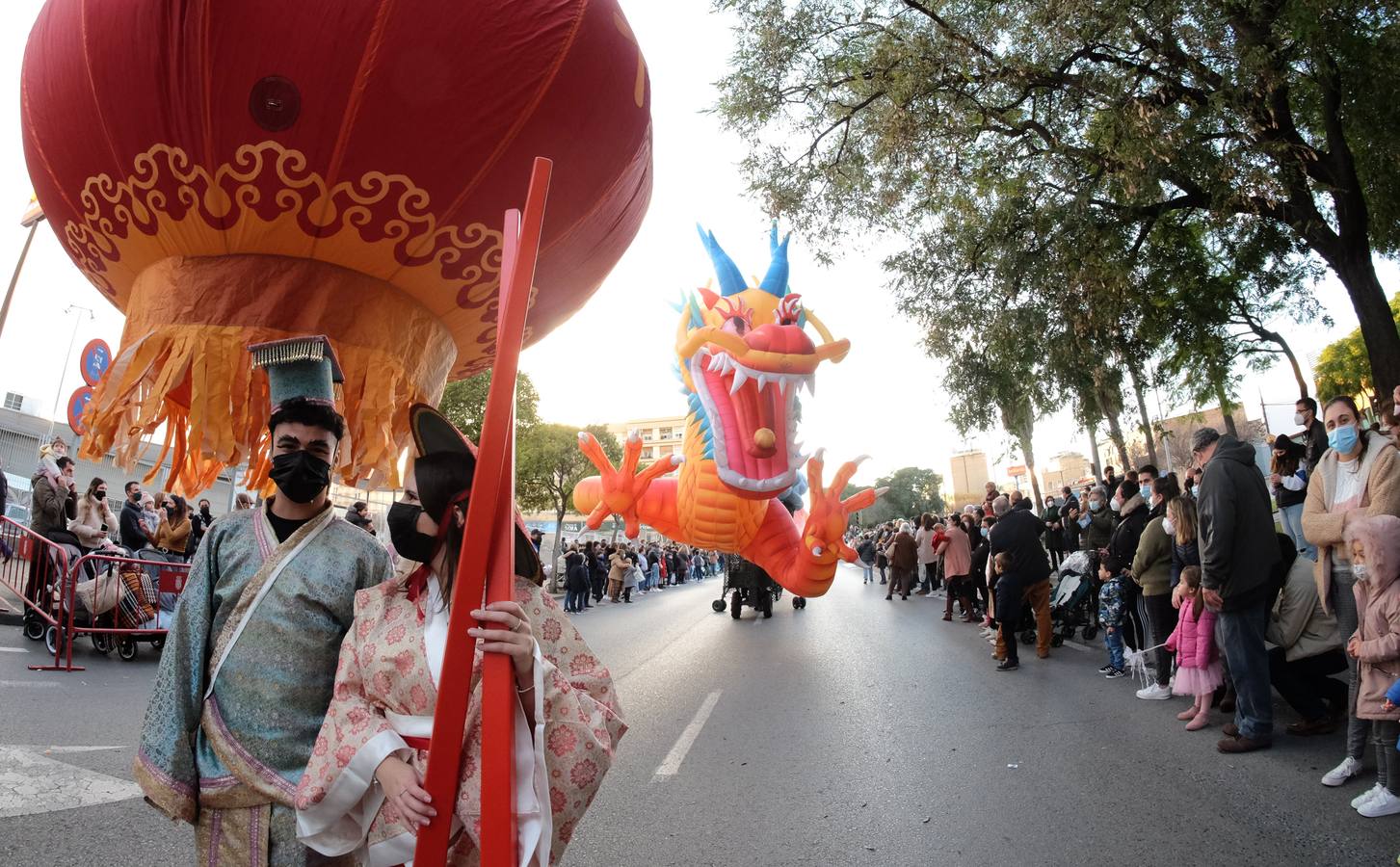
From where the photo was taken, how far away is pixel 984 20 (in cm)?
870

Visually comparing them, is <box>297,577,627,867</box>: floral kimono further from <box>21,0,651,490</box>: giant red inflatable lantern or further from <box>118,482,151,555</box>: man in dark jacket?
<box>118,482,151,555</box>: man in dark jacket

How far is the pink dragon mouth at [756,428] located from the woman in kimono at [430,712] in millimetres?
3411

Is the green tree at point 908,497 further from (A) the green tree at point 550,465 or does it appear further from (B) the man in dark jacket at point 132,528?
(B) the man in dark jacket at point 132,528

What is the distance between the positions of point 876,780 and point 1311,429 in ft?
19.5

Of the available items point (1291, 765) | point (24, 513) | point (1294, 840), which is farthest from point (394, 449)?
point (24, 513)

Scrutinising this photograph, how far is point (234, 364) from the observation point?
2.12m

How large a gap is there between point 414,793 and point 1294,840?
3.89 metres

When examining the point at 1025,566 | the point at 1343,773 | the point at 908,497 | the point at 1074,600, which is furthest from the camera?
the point at 908,497

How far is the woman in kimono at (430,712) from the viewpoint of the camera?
158 cm

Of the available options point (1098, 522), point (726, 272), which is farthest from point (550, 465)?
point (726, 272)

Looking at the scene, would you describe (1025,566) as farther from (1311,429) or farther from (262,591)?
(262,591)

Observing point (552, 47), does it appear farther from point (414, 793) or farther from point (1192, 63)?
point (1192, 63)

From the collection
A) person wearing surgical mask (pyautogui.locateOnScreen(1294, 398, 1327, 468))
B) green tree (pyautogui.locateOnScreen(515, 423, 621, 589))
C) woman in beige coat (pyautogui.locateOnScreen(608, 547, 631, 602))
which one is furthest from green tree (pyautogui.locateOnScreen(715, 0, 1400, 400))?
green tree (pyautogui.locateOnScreen(515, 423, 621, 589))

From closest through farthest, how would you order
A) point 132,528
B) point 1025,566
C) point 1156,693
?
point 1156,693 → point 1025,566 → point 132,528
